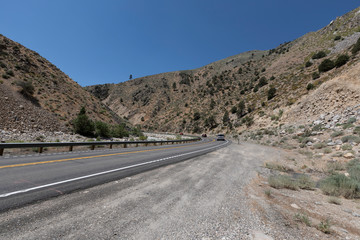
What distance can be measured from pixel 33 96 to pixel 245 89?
54.7 meters

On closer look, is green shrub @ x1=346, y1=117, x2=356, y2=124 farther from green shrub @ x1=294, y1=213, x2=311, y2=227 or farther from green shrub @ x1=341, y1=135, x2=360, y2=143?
green shrub @ x1=294, y1=213, x2=311, y2=227

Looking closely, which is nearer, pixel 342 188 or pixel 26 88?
pixel 342 188

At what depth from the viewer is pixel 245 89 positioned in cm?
5481

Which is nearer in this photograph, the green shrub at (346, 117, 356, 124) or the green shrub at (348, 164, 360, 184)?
the green shrub at (348, 164, 360, 184)

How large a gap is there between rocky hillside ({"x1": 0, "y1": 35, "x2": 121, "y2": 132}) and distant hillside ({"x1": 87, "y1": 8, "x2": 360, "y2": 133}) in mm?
33645

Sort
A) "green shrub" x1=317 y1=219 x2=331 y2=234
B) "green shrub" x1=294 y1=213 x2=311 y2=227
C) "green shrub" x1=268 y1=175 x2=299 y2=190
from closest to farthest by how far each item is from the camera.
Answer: "green shrub" x1=317 y1=219 x2=331 y2=234
"green shrub" x1=294 y1=213 x2=311 y2=227
"green shrub" x1=268 y1=175 x2=299 y2=190

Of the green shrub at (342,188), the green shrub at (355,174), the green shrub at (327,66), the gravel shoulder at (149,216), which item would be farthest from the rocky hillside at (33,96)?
the green shrub at (327,66)

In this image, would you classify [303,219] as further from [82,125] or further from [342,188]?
[82,125]

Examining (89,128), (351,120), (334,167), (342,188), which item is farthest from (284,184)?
(89,128)

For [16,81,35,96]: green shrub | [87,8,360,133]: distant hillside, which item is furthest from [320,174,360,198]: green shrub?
[16,81,35,96]: green shrub

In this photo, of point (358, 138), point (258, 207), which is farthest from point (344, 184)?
point (358, 138)

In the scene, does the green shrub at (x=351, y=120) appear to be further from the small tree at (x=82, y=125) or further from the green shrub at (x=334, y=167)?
the small tree at (x=82, y=125)

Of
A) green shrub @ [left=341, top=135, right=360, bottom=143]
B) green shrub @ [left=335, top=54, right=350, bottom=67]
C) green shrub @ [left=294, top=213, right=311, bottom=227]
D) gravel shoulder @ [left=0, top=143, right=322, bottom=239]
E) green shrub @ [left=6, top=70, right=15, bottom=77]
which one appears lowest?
green shrub @ [left=294, top=213, right=311, bottom=227]

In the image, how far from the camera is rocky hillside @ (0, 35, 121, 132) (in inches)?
778
